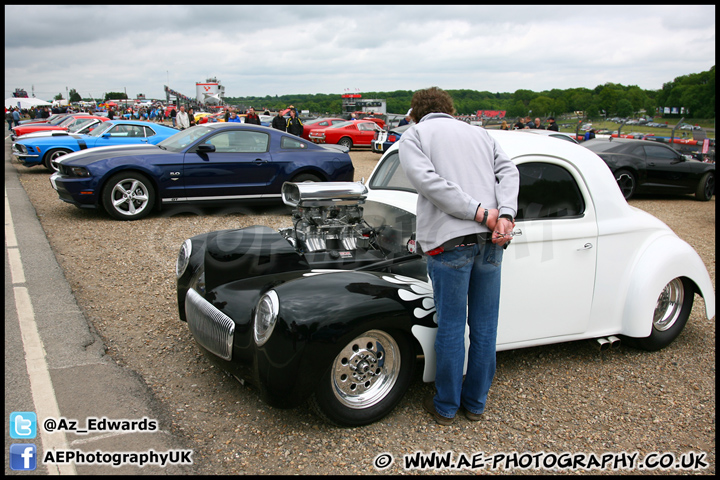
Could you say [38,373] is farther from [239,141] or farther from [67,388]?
[239,141]

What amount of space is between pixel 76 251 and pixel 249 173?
3.23 m

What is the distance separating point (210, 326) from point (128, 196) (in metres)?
5.90

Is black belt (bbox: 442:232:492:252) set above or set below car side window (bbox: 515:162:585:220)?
below

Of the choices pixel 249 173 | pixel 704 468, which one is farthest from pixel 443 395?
pixel 249 173

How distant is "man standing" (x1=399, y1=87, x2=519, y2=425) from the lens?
2.75m

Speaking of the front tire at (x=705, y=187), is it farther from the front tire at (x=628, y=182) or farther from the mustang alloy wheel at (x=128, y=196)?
the mustang alloy wheel at (x=128, y=196)

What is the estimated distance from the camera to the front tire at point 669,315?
4078 millimetres

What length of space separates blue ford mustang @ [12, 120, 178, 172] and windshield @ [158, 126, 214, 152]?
13.8 ft

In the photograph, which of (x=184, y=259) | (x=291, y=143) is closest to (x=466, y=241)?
(x=184, y=259)

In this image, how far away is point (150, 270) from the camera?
587 cm

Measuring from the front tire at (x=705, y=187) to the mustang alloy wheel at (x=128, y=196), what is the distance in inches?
501

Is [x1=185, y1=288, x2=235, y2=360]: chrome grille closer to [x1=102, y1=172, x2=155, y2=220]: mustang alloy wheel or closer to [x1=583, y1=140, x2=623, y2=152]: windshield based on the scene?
[x1=102, y1=172, x2=155, y2=220]: mustang alloy wheel

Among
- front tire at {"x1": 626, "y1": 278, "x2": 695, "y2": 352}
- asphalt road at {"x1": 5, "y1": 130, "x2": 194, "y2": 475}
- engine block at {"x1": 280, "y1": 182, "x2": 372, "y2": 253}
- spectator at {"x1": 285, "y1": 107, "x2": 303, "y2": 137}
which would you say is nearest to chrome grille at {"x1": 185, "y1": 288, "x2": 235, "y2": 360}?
asphalt road at {"x1": 5, "y1": 130, "x2": 194, "y2": 475}

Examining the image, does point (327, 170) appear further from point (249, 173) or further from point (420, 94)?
point (420, 94)
